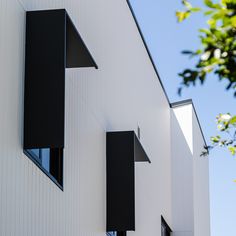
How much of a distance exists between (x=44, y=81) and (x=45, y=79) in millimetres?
29

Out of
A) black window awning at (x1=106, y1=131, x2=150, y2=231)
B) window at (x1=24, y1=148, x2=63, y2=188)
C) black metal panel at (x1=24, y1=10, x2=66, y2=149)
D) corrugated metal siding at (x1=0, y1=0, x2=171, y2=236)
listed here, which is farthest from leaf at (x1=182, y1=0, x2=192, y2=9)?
black window awning at (x1=106, y1=131, x2=150, y2=231)

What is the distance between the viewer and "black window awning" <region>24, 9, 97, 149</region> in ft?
32.0

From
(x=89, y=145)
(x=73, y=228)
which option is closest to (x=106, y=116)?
(x=89, y=145)

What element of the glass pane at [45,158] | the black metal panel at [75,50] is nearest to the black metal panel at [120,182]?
the black metal panel at [75,50]

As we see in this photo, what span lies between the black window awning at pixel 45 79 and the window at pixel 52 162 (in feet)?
2.64

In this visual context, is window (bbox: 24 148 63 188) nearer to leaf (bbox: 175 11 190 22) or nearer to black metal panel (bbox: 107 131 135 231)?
black metal panel (bbox: 107 131 135 231)

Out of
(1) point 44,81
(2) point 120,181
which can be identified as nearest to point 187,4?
(1) point 44,81

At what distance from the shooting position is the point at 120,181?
1600 centimetres

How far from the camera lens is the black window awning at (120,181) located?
1572 centimetres

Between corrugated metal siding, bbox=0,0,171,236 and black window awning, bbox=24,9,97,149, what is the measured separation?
15 centimetres

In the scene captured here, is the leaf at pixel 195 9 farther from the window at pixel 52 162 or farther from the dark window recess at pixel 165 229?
the dark window recess at pixel 165 229

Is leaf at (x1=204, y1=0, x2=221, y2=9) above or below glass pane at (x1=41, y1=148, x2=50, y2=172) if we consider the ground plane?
below

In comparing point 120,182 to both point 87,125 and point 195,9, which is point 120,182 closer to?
point 87,125

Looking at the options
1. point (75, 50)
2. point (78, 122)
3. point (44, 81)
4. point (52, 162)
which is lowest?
point (52, 162)
